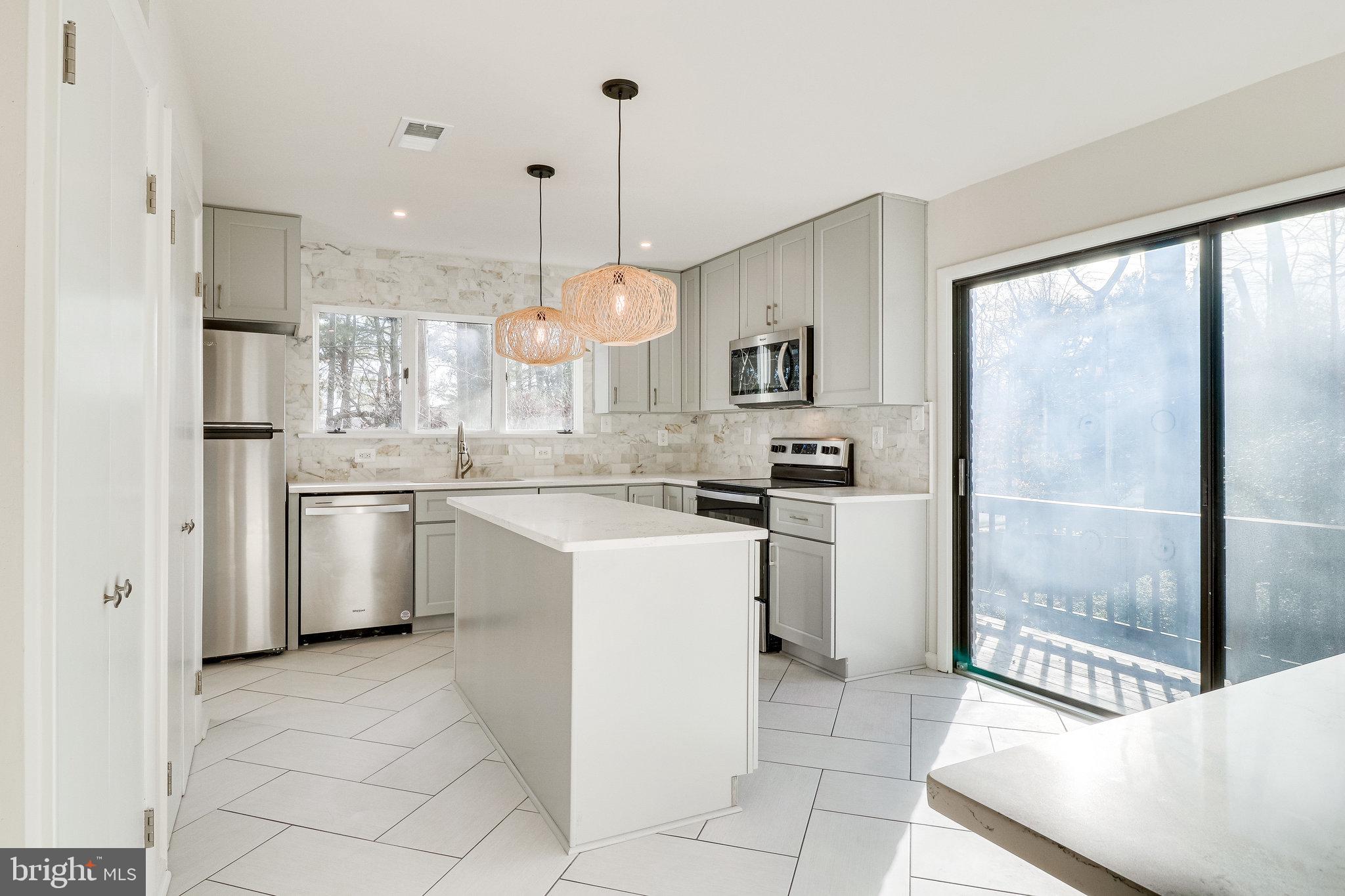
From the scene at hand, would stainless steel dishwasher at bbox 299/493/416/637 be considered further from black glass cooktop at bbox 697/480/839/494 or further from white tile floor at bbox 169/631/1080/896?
black glass cooktop at bbox 697/480/839/494

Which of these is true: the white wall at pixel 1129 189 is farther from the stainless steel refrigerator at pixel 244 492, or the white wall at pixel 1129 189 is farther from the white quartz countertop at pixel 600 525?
the stainless steel refrigerator at pixel 244 492

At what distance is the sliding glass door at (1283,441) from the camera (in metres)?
2.36

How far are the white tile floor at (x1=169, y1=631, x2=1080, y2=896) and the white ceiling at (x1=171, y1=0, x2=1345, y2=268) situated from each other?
7.45ft

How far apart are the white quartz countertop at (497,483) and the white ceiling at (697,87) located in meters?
1.57

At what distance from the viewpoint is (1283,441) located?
2473mm

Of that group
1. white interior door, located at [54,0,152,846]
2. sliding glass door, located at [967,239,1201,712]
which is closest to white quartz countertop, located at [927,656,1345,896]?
white interior door, located at [54,0,152,846]

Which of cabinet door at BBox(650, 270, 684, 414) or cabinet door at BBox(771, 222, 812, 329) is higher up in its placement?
cabinet door at BBox(771, 222, 812, 329)

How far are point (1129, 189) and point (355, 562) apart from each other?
423 cm

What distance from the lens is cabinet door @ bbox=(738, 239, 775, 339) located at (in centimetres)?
446

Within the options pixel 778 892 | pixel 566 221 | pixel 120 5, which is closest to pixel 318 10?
pixel 120 5

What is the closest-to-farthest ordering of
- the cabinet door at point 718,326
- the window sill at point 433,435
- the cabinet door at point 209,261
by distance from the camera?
the cabinet door at point 209,261, the window sill at point 433,435, the cabinet door at point 718,326

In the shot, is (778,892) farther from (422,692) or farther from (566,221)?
(566,221)

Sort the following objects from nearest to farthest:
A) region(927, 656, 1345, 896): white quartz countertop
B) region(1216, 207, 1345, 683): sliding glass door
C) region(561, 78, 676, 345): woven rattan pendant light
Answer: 1. region(927, 656, 1345, 896): white quartz countertop
2. region(1216, 207, 1345, 683): sliding glass door
3. region(561, 78, 676, 345): woven rattan pendant light

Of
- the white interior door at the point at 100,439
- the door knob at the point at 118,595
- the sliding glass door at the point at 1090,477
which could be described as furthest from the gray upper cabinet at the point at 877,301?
the door knob at the point at 118,595
